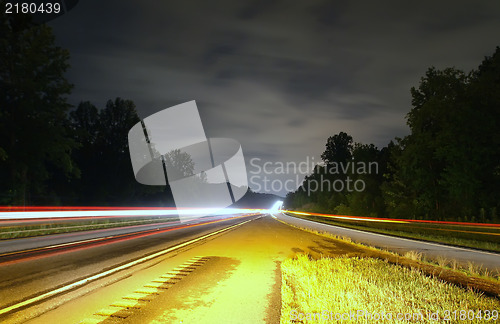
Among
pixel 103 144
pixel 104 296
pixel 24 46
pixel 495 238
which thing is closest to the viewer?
pixel 104 296

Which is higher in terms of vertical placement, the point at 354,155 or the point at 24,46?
the point at 24,46

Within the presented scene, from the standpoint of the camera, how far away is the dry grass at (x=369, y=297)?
5367 millimetres

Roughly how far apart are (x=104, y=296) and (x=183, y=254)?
6.11 meters

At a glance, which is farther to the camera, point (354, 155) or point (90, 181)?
point (354, 155)

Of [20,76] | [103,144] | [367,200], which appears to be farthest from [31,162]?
[367,200]

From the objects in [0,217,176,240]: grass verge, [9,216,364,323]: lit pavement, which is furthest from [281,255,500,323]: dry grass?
[0,217,176,240]: grass verge

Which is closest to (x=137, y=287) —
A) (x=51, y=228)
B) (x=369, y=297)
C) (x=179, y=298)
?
(x=179, y=298)

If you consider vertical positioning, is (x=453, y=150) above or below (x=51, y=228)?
above

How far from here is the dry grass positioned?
537 centimetres

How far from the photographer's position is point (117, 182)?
2311 inches

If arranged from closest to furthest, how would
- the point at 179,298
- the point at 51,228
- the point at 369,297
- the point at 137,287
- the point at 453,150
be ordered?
the point at 369,297 → the point at 179,298 → the point at 137,287 → the point at 51,228 → the point at 453,150

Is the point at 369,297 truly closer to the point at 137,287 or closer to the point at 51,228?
the point at 137,287

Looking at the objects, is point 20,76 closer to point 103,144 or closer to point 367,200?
point 103,144

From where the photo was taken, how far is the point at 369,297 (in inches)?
249
